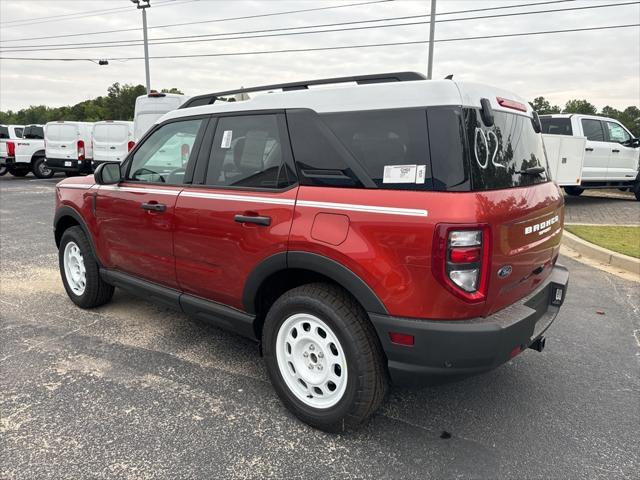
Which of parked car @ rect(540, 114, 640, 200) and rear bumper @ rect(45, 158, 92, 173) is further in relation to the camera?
rear bumper @ rect(45, 158, 92, 173)

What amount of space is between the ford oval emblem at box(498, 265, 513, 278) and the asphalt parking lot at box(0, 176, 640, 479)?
96cm

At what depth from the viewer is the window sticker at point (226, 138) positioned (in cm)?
316

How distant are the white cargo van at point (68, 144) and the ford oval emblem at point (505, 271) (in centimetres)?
1715

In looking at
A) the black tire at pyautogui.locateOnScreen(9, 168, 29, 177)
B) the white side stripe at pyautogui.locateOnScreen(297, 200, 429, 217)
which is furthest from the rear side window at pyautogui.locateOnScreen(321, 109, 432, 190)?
the black tire at pyautogui.locateOnScreen(9, 168, 29, 177)

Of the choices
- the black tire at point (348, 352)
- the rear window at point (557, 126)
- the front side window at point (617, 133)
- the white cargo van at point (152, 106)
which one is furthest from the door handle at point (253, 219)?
the front side window at point (617, 133)

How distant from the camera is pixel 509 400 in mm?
3096

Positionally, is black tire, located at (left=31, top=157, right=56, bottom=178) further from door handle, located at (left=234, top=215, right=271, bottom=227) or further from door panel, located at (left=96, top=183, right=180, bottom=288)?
door handle, located at (left=234, top=215, right=271, bottom=227)

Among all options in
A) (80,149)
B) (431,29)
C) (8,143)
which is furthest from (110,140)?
(431,29)

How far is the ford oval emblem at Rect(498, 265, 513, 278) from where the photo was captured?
2360 millimetres

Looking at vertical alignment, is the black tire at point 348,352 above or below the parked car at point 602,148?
below

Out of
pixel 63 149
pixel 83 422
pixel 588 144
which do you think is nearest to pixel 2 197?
pixel 63 149

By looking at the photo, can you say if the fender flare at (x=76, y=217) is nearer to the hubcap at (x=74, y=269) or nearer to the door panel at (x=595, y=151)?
the hubcap at (x=74, y=269)

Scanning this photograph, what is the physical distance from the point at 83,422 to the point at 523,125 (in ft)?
10.1

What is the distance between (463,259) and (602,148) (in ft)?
38.0
